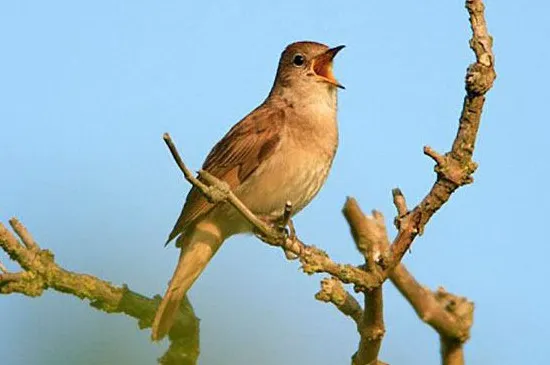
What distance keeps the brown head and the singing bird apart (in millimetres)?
90

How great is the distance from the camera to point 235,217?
531cm

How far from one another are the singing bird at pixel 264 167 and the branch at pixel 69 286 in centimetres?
144

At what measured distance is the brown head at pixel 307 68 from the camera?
234 inches

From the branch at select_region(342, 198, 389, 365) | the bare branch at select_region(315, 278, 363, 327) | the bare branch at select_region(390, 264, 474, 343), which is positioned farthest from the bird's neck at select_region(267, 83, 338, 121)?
the bare branch at select_region(390, 264, 474, 343)

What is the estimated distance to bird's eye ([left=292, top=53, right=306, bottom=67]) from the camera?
6182 millimetres

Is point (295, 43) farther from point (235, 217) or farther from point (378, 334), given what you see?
point (378, 334)

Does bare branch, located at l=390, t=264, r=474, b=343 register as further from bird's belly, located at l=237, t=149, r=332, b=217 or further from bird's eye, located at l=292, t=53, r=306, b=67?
bird's eye, located at l=292, t=53, r=306, b=67

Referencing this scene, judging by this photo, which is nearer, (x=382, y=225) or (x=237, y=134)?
(x=382, y=225)

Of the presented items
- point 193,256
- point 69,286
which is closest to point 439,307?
point 69,286

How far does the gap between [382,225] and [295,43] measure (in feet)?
12.6

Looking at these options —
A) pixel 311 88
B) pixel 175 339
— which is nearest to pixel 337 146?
pixel 311 88

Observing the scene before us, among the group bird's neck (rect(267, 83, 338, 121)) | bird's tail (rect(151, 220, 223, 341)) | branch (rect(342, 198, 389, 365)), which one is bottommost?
branch (rect(342, 198, 389, 365))

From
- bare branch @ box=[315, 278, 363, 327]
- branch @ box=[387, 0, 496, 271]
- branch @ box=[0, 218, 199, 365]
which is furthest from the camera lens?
branch @ box=[0, 218, 199, 365]

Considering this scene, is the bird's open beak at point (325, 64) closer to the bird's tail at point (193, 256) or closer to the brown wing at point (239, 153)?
the brown wing at point (239, 153)
